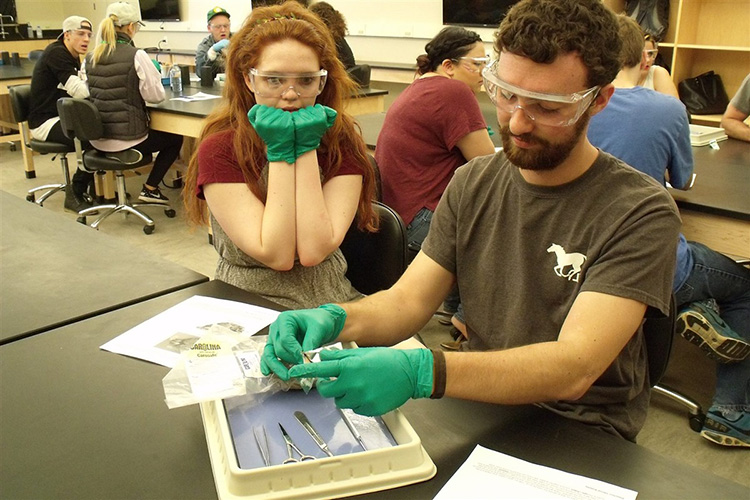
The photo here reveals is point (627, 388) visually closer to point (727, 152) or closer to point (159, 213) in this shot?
point (727, 152)

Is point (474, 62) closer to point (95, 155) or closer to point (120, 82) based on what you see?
point (120, 82)

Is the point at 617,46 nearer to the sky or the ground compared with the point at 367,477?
nearer to the sky

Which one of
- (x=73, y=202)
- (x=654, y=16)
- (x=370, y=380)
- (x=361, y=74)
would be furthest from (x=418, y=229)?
(x=654, y=16)

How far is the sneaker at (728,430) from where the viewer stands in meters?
2.05

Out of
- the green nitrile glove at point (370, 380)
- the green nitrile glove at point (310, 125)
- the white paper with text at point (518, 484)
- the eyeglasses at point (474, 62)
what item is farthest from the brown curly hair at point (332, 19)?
the white paper with text at point (518, 484)

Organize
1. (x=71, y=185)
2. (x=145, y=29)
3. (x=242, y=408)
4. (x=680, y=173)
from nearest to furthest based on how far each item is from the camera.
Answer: (x=242, y=408) < (x=680, y=173) < (x=71, y=185) < (x=145, y=29)

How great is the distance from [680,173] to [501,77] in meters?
1.18

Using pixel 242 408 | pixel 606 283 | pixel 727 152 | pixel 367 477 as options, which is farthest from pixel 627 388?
pixel 727 152

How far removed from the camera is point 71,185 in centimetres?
450

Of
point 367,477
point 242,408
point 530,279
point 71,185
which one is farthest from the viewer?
point 71,185

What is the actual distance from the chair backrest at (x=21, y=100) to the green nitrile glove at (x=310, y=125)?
11.7 feet

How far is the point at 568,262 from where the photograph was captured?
47.1 inches

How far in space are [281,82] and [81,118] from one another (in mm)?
2612

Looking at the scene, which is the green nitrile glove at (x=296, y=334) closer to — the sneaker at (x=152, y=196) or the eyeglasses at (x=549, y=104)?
the eyeglasses at (x=549, y=104)
